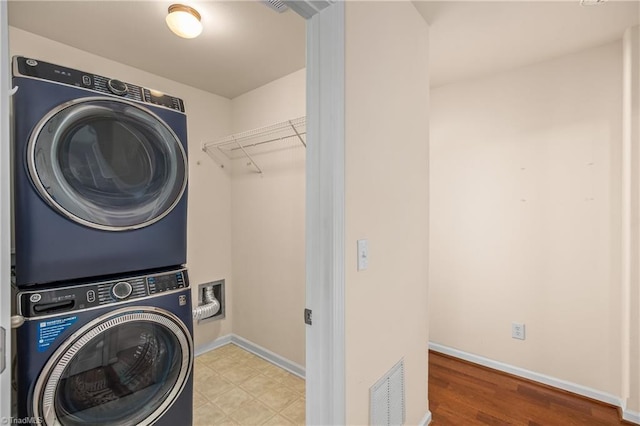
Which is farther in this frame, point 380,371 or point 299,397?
point 299,397

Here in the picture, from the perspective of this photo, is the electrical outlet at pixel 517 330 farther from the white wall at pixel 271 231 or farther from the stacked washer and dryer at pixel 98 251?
the stacked washer and dryer at pixel 98 251

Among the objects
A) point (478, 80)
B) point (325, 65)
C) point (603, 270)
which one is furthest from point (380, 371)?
point (478, 80)

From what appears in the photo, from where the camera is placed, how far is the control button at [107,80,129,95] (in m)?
1.20

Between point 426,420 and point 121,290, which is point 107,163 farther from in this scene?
point 426,420

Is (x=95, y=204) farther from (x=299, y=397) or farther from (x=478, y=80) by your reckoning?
(x=478, y=80)

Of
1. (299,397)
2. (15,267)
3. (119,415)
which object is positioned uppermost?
(15,267)

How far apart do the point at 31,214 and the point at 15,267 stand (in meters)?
0.18

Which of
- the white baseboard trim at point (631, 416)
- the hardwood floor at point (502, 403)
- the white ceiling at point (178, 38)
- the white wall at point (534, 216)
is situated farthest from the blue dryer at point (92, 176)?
the white baseboard trim at point (631, 416)

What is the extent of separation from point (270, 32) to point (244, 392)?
2.54 meters

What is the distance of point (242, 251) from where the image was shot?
305 cm

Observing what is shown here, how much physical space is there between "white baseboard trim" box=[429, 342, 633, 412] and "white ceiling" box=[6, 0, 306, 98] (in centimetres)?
280

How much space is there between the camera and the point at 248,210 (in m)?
2.97

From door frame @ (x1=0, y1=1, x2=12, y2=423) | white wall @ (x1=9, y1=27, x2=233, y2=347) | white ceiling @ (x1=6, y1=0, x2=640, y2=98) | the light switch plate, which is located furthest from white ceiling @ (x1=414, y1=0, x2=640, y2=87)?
white wall @ (x1=9, y1=27, x2=233, y2=347)

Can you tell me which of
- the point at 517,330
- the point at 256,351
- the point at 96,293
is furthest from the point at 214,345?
the point at 517,330
